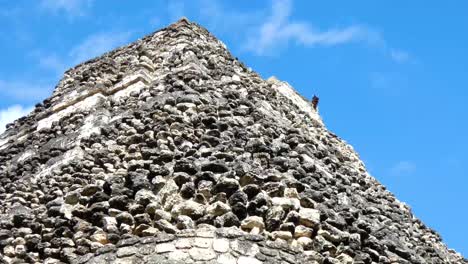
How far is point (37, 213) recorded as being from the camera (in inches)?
275

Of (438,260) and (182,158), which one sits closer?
(182,158)

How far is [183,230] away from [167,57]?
609 cm

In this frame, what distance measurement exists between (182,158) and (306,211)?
4.28 feet

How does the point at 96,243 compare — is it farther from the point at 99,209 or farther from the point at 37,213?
the point at 37,213

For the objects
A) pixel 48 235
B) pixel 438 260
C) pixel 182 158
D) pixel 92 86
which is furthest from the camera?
pixel 92 86

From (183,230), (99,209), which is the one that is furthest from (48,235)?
(183,230)

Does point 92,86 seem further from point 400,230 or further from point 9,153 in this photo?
point 400,230

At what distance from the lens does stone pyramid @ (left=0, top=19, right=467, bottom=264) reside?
5.86 meters

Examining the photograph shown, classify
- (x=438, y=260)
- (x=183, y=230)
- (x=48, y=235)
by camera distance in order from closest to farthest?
(x=183, y=230) → (x=48, y=235) → (x=438, y=260)

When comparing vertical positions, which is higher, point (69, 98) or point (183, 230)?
point (69, 98)

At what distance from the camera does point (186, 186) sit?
20.7 feet

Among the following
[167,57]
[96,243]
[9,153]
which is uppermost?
[167,57]

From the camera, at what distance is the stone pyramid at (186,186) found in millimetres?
5855

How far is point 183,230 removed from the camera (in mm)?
5727
